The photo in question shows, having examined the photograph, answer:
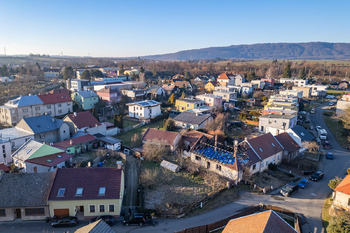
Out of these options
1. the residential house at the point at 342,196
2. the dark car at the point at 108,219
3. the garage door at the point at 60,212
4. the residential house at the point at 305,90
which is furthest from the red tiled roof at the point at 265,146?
the residential house at the point at 305,90

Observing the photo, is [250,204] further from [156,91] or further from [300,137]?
[156,91]

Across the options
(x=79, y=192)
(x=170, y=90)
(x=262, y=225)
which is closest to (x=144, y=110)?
(x=170, y=90)

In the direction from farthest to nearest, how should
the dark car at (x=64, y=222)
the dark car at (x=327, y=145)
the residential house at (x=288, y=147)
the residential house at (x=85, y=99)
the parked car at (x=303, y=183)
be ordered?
the residential house at (x=85, y=99) → the dark car at (x=327, y=145) → the residential house at (x=288, y=147) → the parked car at (x=303, y=183) → the dark car at (x=64, y=222)

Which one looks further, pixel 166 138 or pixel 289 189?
A: pixel 166 138

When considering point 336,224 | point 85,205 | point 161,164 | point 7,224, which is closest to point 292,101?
point 161,164

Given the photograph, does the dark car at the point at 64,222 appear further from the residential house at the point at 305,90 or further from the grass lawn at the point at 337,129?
the residential house at the point at 305,90

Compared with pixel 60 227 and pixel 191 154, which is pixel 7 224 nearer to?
pixel 60 227
